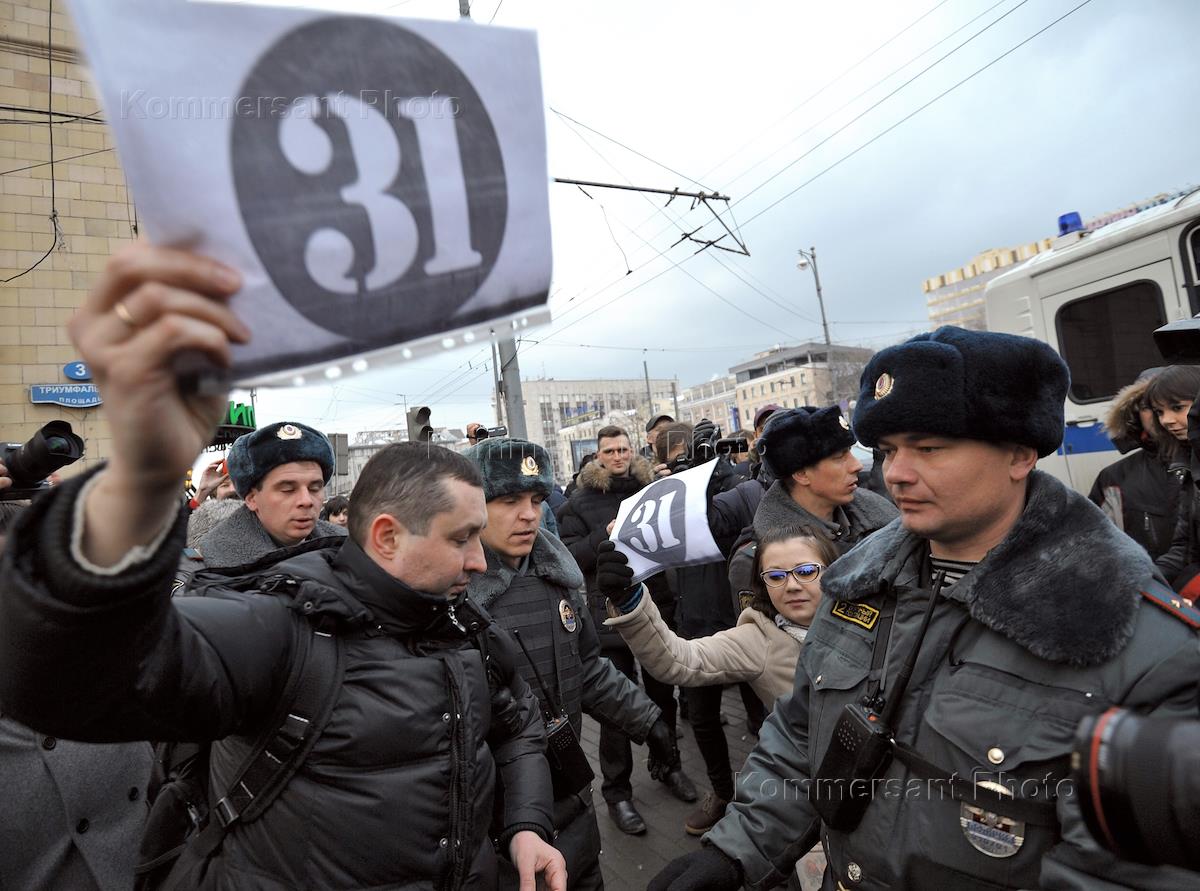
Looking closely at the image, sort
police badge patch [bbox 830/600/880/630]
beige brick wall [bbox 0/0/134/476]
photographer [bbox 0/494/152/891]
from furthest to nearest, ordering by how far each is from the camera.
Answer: beige brick wall [bbox 0/0/134/476]
photographer [bbox 0/494/152/891]
police badge patch [bbox 830/600/880/630]

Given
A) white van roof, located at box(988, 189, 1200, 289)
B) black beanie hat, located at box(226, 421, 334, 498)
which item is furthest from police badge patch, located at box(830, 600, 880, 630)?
white van roof, located at box(988, 189, 1200, 289)

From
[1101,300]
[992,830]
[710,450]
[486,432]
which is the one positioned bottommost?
[992,830]

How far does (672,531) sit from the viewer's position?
356 centimetres

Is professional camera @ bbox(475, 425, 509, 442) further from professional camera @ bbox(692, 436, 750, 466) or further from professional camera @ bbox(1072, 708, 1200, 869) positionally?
professional camera @ bbox(1072, 708, 1200, 869)

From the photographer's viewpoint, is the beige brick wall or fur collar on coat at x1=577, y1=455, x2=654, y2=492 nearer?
fur collar on coat at x1=577, y1=455, x2=654, y2=492

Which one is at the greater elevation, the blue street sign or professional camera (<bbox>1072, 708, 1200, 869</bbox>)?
the blue street sign

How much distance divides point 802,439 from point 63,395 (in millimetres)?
12652

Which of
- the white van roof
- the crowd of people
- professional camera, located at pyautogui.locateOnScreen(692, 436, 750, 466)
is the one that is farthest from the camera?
the white van roof

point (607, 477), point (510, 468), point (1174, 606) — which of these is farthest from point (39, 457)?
point (607, 477)

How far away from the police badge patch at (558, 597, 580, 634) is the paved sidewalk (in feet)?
5.62

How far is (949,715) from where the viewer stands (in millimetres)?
1479

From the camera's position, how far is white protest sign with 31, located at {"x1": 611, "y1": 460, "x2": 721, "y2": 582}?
3.52 metres

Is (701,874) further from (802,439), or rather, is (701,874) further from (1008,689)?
(802,439)

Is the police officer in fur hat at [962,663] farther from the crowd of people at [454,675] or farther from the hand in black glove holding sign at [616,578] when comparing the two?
the hand in black glove holding sign at [616,578]
